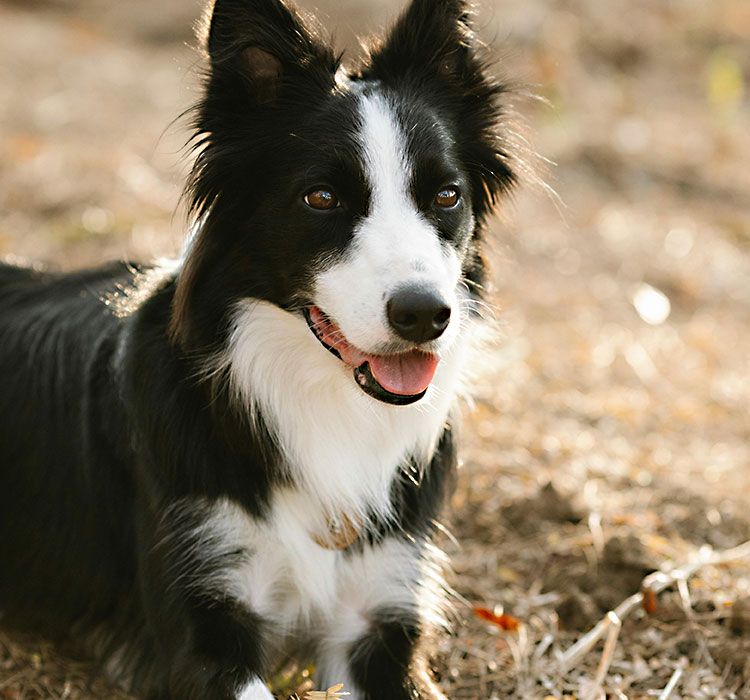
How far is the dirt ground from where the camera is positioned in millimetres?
3387

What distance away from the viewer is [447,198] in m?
2.83

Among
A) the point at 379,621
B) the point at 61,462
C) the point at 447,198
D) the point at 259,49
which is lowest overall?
the point at 61,462

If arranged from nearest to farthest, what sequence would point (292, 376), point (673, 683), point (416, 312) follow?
point (416, 312) → point (292, 376) → point (673, 683)

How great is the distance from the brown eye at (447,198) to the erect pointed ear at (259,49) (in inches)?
19.1

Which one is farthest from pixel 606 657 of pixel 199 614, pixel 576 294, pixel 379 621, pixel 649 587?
pixel 576 294

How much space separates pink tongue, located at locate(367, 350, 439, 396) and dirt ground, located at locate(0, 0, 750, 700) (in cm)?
57

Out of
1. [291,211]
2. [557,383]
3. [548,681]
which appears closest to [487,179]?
[291,211]

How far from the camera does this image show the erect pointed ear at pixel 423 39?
301 cm

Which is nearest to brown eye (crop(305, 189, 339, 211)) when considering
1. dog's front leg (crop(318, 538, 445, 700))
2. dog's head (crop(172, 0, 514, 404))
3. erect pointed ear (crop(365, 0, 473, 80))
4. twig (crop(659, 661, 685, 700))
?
dog's head (crop(172, 0, 514, 404))

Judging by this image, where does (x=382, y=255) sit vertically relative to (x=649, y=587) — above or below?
above

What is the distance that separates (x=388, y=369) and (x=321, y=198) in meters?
0.52

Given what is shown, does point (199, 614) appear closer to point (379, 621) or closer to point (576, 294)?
point (379, 621)

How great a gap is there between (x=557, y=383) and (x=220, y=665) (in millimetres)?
3447

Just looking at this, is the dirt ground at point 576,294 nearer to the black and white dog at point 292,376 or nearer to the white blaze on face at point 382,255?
the black and white dog at point 292,376
